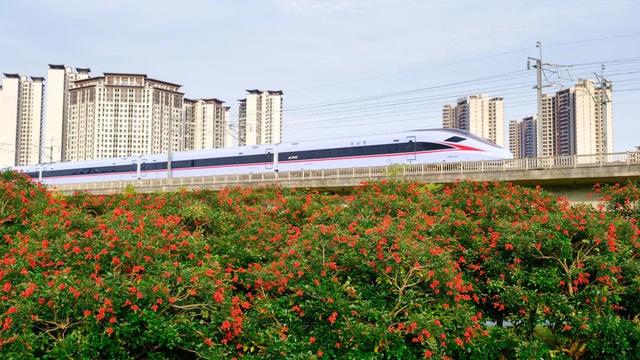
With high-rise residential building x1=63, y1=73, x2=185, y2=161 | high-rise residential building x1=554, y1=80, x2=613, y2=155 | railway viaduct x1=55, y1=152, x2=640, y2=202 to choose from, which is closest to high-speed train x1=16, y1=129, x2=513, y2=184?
railway viaduct x1=55, y1=152, x2=640, y2=202

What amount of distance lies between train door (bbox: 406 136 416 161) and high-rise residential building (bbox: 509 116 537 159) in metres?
58.9

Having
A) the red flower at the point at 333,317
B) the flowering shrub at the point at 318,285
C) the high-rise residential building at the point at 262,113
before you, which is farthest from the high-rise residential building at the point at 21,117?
the red flower at the point at 333,317

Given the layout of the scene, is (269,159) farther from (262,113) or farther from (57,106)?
(57,106)

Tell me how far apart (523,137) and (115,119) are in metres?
69.8

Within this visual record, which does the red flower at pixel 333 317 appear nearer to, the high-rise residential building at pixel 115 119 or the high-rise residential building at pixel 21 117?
the high-rise residential building at pixel 115 119

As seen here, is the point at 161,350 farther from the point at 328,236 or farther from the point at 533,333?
the point at 533,333

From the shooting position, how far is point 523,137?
9094 centimetres

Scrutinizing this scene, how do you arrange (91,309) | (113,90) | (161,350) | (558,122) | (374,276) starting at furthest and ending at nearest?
(113,90) < (558,122) < (374,276) < (161,350) < (91,309)

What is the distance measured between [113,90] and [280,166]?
71131mm

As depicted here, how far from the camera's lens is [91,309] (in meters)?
7.43

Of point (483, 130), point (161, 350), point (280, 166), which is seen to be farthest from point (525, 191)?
point (483, 130)

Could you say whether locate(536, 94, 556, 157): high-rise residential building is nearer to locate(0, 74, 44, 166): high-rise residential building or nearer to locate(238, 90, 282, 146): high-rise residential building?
locate(238, 90, 282, 146): high-rise residential building

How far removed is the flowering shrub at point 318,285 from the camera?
7.64 meters

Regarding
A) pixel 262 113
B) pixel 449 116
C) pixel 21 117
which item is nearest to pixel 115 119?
pixel 21 117
